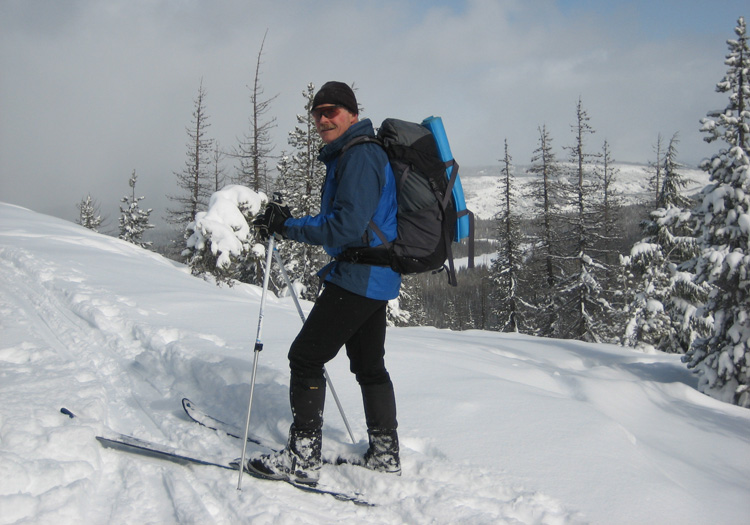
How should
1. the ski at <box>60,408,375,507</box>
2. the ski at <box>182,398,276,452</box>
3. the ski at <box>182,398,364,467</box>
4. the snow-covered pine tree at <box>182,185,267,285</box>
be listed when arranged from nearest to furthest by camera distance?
the ski at <box>60,408,375,507</box>
the ski at <box>182,398,364,467</box>
the ski at <box>182,398,276,452</box>
the snow-covered pine tree at <box>182,185,267,285</box>

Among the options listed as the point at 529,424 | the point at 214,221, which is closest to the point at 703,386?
the point at 529,424

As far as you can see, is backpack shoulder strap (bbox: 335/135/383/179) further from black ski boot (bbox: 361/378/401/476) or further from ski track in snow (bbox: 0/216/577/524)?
ski track in snow (bbox: 0/216/577/524)

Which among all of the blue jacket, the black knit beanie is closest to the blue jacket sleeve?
the blue jacket

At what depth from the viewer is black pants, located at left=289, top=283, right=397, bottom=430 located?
111 inches

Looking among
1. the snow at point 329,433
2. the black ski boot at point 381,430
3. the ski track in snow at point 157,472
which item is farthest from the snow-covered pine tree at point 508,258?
the black ski boot at point 381,430

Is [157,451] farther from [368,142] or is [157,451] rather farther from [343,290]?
[368,142]

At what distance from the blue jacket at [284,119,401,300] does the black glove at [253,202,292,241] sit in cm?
7

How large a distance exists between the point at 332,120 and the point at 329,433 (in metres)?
2.33

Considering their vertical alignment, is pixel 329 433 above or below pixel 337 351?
below

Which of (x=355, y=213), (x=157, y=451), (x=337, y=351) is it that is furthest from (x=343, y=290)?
(x=157, y=451)

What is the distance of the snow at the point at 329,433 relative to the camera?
2.62 metres

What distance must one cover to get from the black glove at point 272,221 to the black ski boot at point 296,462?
128 centimetres

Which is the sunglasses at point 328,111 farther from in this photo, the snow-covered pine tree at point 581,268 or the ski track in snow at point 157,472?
the snow-covered pine tree at point 581,268

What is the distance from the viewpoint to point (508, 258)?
102 ft
